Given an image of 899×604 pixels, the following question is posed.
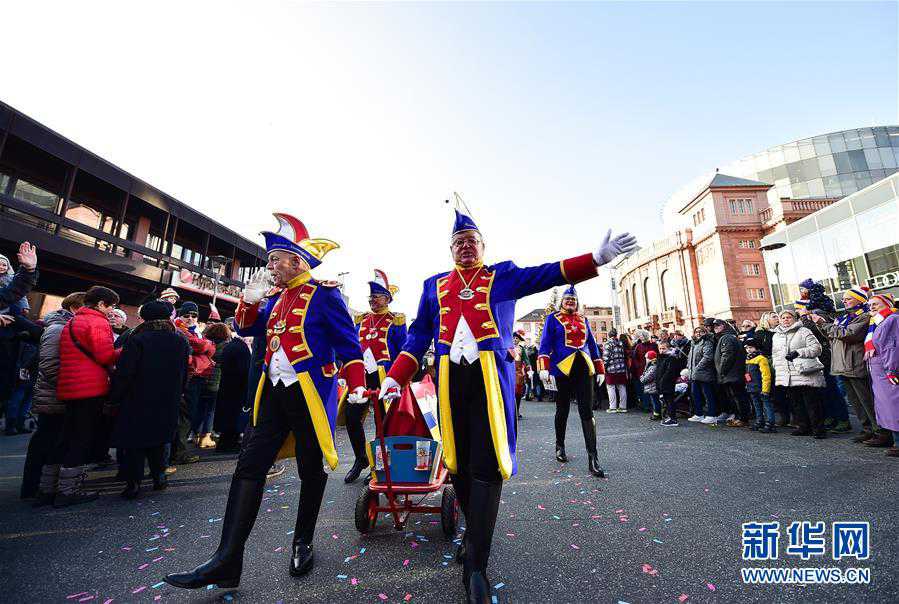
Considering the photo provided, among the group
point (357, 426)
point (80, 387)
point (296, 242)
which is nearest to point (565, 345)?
point (357, 426)

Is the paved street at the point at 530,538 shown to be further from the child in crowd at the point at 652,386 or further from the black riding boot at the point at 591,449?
the child in crowd at the point at 652,386

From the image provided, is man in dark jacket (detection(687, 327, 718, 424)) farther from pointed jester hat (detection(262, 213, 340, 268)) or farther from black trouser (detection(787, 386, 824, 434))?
pointed jester hat (detection(262, 213, 340, 268))

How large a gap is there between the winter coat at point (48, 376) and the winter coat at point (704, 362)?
1000 cm

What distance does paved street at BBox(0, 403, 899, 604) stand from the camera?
2.22 metres

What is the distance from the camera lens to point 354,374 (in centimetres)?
274

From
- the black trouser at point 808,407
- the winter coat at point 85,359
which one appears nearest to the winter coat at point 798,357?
the black trouser at point 808,407

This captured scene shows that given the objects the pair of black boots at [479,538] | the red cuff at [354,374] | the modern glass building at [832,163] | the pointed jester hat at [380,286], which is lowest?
the pair of black boots at [479,538]

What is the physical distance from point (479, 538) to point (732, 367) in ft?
25.1

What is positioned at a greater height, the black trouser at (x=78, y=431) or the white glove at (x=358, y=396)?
the white glove at (x=358, y=396)

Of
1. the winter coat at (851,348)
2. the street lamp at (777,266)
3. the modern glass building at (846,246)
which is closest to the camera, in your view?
the winter coat at (851,348)

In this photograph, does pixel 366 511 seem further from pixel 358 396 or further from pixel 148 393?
pixel 148 393

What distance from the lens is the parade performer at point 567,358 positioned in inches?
201

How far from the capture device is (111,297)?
4.43m

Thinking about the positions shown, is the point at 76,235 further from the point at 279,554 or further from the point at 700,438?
the point at 700,438
